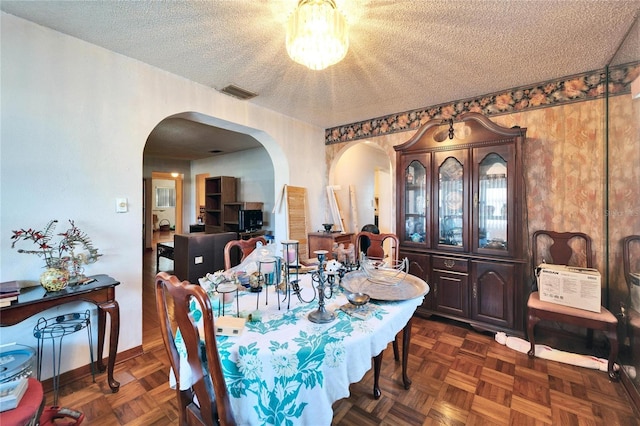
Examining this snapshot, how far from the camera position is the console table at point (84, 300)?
1.49m

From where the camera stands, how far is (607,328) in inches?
77.0

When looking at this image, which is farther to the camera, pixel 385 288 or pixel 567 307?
pixel 567 307

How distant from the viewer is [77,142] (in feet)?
6.28

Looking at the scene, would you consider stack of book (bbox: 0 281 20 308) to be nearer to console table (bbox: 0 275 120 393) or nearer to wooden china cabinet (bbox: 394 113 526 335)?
console table (bbox: 0 275 120 393)

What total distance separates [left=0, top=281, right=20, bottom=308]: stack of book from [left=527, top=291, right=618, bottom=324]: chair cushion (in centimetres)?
351

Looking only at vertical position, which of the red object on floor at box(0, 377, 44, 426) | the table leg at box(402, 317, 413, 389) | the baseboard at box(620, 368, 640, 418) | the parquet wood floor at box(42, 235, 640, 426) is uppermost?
the red object on floor at box(0, 377, 44, 426)

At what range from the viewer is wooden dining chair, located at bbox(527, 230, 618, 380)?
1957 millimetres

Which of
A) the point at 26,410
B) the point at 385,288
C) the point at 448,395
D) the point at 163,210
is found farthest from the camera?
the point at 163,210

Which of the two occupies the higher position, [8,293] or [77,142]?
[77,142]

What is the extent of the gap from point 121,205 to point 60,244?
1.45ft

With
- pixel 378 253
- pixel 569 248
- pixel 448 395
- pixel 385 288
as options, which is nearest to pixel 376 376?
pixel 448 395

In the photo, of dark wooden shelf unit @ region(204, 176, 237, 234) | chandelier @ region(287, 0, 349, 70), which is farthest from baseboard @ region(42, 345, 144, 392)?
dark wooden shelf unit @ region(204, 176, 237, 234)

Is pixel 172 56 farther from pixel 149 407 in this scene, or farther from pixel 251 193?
pixel 251 193

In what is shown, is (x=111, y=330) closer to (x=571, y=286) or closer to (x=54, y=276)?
(x=54, y=276)
